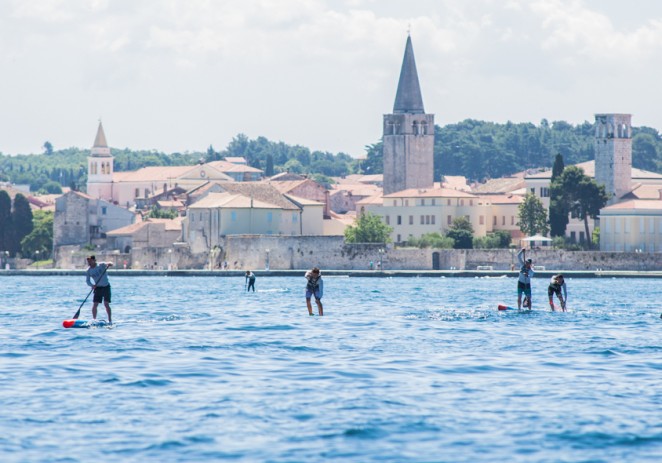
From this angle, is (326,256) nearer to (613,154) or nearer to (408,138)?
(613,154)

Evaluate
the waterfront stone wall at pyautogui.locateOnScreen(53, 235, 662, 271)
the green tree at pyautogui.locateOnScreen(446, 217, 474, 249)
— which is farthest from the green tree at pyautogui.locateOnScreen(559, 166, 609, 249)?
the green tree at pyautogui.locateOnScreen(446, 217, 474, 249)

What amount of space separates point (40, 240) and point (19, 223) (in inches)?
75.5

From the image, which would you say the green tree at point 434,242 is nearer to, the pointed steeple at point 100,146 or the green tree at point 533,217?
the green tree at point 533,217

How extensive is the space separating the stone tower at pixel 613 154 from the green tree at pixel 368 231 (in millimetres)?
15401

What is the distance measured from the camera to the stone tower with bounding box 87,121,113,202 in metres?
144

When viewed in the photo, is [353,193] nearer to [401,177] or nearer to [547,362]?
[401,177]

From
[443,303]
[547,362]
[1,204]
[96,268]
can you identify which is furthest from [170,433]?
[1,204]

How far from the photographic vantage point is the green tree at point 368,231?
98062 millimetres

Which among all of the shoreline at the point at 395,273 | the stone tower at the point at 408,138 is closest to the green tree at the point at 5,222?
the shoreline at the point at 395,273

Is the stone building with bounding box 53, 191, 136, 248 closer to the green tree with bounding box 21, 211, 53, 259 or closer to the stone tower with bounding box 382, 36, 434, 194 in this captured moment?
the green tree with bounding box 21, 211, 53, 259

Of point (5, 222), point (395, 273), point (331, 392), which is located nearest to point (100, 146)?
point (5, 222)

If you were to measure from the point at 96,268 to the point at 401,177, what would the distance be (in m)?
87.9

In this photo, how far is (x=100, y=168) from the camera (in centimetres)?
14425

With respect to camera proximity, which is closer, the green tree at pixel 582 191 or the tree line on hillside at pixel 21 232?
the green tree at pixel 582 191
